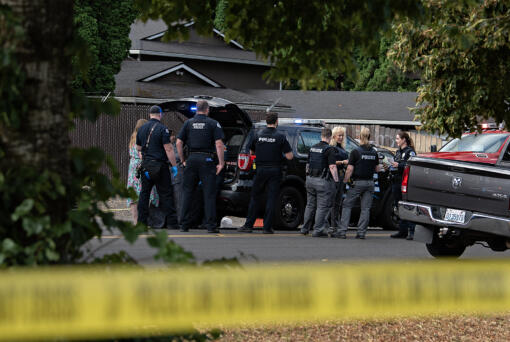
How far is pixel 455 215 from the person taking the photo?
10.5m

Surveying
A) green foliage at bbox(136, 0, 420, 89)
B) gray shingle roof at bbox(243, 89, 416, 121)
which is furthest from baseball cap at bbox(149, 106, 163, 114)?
gray shingle roof at bbox(243, 89, 416, 121)

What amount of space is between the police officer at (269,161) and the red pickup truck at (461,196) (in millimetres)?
2983

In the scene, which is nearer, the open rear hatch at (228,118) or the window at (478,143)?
the window at (478,143)

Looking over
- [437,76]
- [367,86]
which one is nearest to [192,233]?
[437,76]

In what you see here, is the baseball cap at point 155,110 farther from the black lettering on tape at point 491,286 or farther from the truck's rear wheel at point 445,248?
the black lettering on tape at point 491,286

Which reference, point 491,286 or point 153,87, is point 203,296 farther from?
point 153,87

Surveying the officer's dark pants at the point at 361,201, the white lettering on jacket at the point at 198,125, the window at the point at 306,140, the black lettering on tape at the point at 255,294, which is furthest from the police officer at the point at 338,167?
the black lettering on tape at the point at 255,294

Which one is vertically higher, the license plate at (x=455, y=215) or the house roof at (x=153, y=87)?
the house roof at (x=153, y=87)

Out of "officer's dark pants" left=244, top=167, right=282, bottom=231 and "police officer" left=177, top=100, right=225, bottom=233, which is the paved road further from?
"police officer" left=177, top=100, right=225, bottom=233

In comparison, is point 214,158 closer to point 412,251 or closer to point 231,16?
point 412,251

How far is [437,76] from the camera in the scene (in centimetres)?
1255

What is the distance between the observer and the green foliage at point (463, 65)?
1074 centimetres

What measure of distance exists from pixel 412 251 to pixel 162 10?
27.1ft

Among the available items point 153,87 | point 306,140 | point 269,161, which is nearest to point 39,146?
point 269,161
